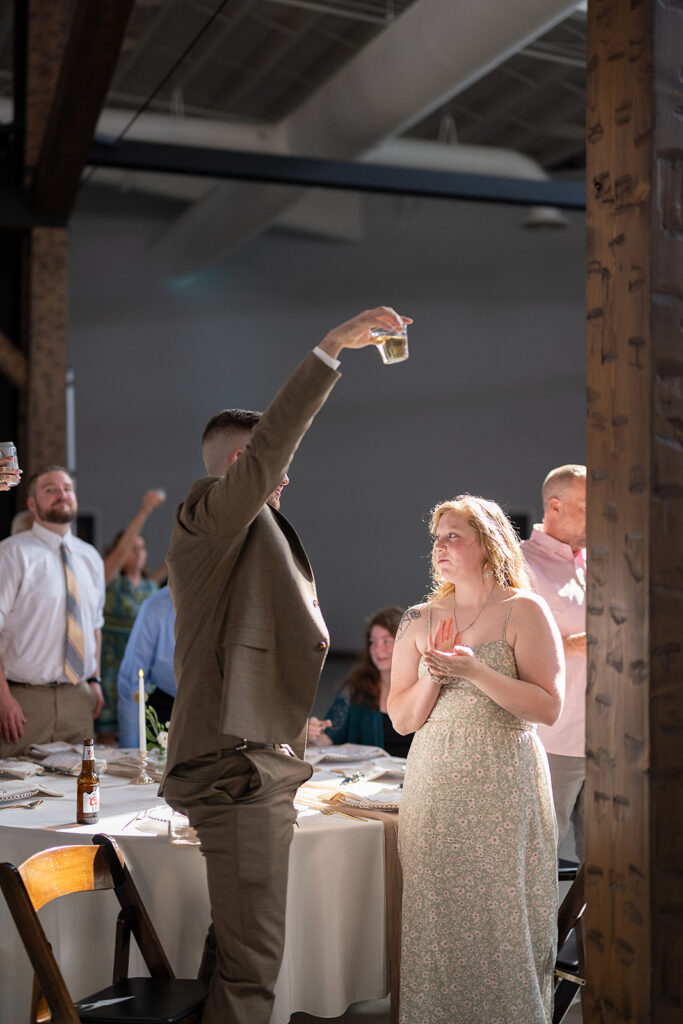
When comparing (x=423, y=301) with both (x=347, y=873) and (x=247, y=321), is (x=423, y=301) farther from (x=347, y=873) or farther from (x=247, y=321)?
(x=347, y=873)

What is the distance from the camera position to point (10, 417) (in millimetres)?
7883

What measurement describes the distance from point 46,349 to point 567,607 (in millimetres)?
4221

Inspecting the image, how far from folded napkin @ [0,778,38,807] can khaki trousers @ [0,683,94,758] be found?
972mm

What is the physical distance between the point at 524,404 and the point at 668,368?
9.79 m

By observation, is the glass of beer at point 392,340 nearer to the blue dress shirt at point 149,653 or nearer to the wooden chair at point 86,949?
the wooden chair at point 86,949

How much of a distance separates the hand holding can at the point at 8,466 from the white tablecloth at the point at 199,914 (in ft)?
3.16

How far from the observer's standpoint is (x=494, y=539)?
2832 mm

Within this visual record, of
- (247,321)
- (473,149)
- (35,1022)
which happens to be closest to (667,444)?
(35,1022)

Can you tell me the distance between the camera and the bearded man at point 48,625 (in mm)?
4180

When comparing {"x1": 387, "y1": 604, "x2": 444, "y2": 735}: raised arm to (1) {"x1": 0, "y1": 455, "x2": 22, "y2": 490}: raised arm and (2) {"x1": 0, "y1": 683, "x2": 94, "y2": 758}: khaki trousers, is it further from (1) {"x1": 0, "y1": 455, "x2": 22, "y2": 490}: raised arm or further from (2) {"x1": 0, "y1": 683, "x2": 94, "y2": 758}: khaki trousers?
(2) {"x1": 0, "y1": 683, "x2": 94, "y2": 758}: khaki trousers

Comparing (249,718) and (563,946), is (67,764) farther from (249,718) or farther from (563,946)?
(563,946)

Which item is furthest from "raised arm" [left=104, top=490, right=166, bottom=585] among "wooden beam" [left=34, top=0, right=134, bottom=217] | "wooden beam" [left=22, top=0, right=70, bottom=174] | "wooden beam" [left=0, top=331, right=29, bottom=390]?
"wooden beam" [left=22, top=0, right=70, bottom=174]

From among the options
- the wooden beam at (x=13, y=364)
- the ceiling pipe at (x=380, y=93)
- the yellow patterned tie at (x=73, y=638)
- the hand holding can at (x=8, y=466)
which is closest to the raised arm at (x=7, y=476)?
the hand holding can at (x=8, y=466)

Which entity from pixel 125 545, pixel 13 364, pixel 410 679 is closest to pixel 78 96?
pixel 13 364
